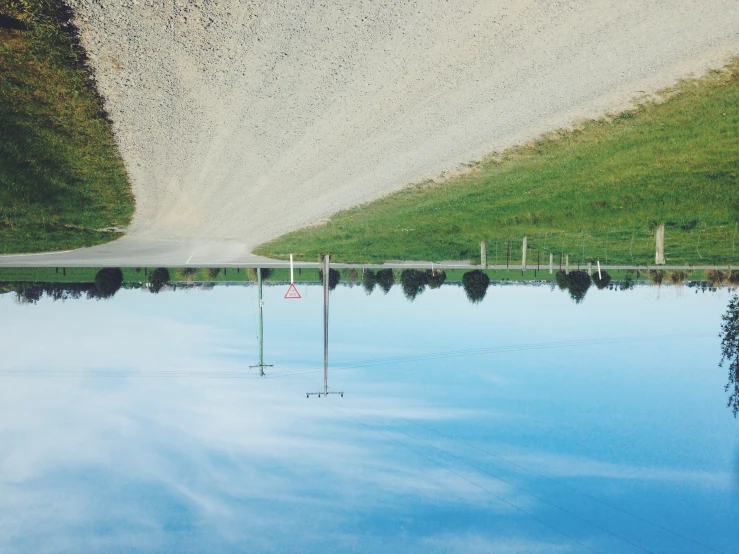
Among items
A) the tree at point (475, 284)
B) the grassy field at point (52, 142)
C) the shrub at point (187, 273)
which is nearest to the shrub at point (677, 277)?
the tree at point (475, 284)

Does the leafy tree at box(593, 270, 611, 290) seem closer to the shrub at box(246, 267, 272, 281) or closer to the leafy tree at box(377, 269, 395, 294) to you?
the leafy tree at box(377, 269, 395, 294)

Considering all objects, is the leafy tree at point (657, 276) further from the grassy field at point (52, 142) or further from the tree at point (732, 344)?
the grassy field at point (52, 142)

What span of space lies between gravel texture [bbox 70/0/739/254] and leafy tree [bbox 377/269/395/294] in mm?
17887

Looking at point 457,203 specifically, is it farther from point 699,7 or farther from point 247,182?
point 699,7

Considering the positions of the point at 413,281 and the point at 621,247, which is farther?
the point at 413,281

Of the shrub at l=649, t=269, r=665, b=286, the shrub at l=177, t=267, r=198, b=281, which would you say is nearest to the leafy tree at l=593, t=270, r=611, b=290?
the shrub at l=649, t=269, r=665, b=286

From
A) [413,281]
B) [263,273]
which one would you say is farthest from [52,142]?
[413,281]

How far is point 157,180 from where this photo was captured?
59.1 feet

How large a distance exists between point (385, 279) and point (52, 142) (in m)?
23.5

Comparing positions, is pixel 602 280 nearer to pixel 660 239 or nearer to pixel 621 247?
pixel 621 247

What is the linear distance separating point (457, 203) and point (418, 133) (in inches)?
177

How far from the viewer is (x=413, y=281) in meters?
33.8

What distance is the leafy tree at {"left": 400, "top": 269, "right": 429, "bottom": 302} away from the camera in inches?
1312

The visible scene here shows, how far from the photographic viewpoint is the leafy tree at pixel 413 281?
33.3 m
